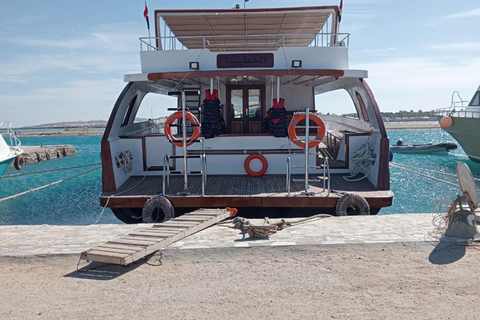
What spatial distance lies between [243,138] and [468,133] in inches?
884

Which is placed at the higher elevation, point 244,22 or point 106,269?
point 244,22

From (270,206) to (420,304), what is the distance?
4.23 meters

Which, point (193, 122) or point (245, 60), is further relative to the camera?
point (245, 60)

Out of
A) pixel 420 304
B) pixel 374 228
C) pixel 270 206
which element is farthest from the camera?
pixel 270 206

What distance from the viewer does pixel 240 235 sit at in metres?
6.39

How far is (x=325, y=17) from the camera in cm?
1270

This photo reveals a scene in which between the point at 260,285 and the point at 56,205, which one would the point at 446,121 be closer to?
the point at 56,205

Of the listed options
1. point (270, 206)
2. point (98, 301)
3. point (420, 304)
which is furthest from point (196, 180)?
point (420, 304)

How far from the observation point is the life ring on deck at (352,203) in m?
7.98

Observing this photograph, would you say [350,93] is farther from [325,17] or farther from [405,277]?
[405,277]

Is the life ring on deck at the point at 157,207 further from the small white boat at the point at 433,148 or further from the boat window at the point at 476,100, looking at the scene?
the small white boat at the point at 433,148

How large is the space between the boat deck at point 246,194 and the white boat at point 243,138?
20mm

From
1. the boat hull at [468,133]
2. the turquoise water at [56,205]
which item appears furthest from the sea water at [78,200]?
the boat hull at [468,133]

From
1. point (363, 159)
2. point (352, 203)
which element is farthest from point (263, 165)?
point (352, 203)
